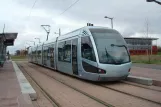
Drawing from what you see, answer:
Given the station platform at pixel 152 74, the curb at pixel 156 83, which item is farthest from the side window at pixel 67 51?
the curb at pixel 156 83

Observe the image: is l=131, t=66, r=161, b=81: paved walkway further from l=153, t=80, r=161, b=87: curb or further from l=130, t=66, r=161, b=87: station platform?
l=153, t=80, r=161, b=87: curb

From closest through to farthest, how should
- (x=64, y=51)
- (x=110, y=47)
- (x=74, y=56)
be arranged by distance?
(x=110, y=47) → (x=74, y=56) → (x=64, y=51)

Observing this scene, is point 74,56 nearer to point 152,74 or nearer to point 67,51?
point 67,51

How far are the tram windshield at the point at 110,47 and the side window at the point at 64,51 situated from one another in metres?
3.63

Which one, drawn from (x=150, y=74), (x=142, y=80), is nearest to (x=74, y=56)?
(x=142, y=80)

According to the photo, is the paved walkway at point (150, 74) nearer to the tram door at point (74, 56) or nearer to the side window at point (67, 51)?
the tram door at point (74, 56)

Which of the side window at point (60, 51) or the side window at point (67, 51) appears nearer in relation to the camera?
the side window at point (67, 51)

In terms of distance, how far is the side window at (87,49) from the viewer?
14397 mm

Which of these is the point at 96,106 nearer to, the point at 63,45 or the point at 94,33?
the point at 94,33

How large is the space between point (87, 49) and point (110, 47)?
4.34 feet

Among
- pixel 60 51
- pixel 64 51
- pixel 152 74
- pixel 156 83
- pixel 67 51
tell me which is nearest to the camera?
pixel 156 83

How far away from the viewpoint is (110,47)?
14320 millimetres

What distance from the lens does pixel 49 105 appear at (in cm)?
927

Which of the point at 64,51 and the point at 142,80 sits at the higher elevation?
the point at 64,51
